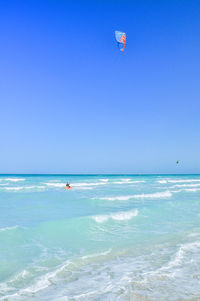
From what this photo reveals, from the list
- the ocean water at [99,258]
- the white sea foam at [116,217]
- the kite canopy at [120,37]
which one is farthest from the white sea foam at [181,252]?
the kite canopy at [120,37]

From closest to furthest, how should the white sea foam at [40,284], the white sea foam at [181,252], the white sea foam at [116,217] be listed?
the white sea foam at [40,284]
the white sea foam at [181,252]
the white sea foam at [116,217]

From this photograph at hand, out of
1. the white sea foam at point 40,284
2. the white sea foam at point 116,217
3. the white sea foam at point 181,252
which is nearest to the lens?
the white sea foam at point 40,284

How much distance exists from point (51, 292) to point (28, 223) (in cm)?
602

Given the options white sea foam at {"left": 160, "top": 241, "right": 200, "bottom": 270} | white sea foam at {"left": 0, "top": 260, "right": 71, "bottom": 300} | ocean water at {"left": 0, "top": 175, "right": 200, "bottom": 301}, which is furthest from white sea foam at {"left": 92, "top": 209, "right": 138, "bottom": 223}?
white sea foam at {"left": 0, "top": 260, "right": 71, "bottom": 300}

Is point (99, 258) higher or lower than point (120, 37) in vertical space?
lower

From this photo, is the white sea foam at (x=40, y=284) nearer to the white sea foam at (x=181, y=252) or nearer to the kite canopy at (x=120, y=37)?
the white sea foam at (x=181, y=252)

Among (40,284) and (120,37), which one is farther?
(120,37)

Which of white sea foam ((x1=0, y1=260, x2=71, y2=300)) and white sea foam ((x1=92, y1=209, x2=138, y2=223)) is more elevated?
white sea foam ((x1=0, y1=260, x2=71, y2=300))

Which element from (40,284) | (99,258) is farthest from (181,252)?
(40,284)

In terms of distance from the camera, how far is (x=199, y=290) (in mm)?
4141

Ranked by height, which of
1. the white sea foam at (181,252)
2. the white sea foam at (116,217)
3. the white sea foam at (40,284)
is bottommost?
the white sea foam at (116,217)

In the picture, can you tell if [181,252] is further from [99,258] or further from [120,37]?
[120,37]

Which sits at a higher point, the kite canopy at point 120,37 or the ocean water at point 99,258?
the kite canopy at point 120,37

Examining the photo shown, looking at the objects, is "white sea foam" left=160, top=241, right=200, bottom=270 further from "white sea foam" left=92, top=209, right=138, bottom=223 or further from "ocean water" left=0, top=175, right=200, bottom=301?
"white sea foam" left=92, top=209, right=138, bottom=223
